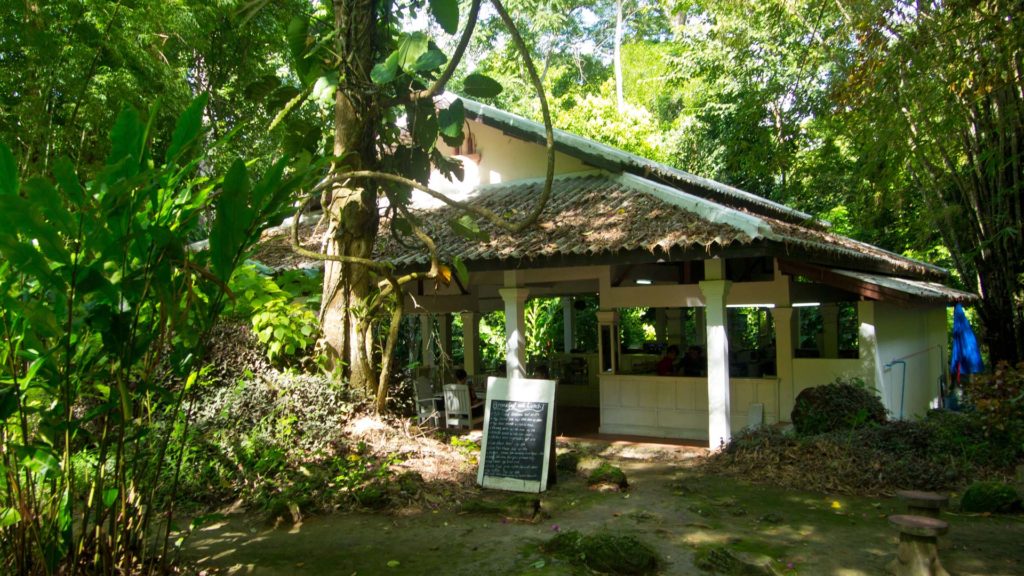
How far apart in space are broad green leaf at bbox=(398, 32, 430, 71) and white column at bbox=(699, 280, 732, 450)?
4.44 m

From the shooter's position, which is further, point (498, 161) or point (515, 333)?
point (498, 161)

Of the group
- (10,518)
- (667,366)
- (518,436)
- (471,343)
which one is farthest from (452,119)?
(471,343)

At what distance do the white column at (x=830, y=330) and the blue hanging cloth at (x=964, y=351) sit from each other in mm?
2844

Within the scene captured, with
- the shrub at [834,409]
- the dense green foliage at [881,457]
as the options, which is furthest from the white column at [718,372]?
the shrub at [834,409]

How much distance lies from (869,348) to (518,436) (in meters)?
5.06

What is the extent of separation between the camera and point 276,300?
290 inches

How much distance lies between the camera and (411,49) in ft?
20.6

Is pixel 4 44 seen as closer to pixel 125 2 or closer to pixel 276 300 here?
pixel 125 2

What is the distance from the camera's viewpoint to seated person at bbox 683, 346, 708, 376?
11156 mm

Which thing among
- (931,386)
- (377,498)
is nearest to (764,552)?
(377,498)

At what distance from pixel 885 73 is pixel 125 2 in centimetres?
989

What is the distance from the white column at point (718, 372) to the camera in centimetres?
868

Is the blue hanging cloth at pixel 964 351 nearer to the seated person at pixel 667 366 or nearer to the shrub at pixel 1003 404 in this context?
Answer: the shrub at pixel 1003 404

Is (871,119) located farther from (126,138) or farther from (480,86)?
(126,138)
